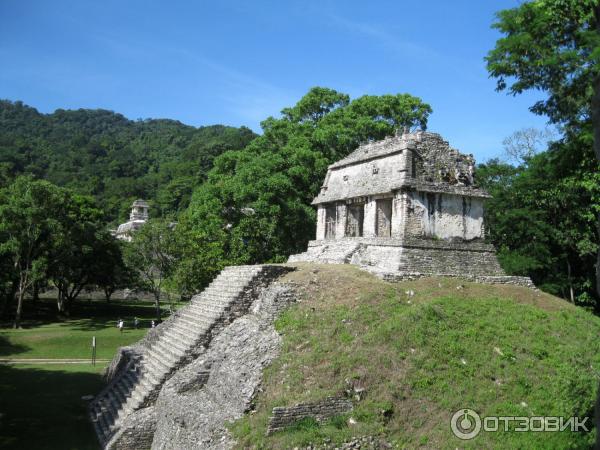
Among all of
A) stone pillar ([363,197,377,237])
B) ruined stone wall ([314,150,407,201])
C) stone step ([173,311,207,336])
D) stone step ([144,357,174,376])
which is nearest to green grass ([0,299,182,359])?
stone step ([173,311,207,336])

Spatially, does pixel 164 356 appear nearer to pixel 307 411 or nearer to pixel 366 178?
pixel 307 411

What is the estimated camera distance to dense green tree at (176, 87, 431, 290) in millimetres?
24344

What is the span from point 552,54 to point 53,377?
19249 millimetres

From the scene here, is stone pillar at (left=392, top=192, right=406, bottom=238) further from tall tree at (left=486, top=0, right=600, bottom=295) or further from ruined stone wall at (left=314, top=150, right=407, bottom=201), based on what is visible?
tall tree at (left=486, top=0, right=600, bottom=295)

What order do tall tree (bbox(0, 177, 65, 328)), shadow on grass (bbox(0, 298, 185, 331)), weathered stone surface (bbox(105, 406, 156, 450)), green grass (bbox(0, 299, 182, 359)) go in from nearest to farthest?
weathered stone surface (bbox(105, 406, 156, 450)), green grass (bbox(0, 299, 182, 359)), tall tree (bbox(0, 177, 65, 328)), shadow on grass (bbox(0, 298, 185, 331))

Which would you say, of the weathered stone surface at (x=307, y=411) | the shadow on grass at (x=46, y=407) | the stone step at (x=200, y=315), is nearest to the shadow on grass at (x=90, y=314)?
the shadow on grass at (x=46, y=407)

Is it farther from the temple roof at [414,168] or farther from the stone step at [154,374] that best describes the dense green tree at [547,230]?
the stone step at [154,374]

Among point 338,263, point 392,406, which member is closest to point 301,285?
point 338,263

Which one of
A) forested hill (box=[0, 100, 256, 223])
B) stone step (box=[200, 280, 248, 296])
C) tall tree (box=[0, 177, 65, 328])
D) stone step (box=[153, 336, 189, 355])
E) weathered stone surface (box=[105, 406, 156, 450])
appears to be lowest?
weathered stone surface (box=[105, 406, 156, 450])

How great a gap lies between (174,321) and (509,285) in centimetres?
1170

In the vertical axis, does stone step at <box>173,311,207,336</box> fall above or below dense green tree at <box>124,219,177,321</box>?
below

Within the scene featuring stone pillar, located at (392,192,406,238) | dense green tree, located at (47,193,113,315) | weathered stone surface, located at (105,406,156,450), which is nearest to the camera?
weathered stone surface, located at (105,406,156,450)

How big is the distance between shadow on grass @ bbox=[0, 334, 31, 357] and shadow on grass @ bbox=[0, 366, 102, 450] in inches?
129

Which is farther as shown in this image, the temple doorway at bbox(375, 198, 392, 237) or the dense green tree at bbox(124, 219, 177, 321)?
the dense green tree at bbox(124, 219, 177, 321)
